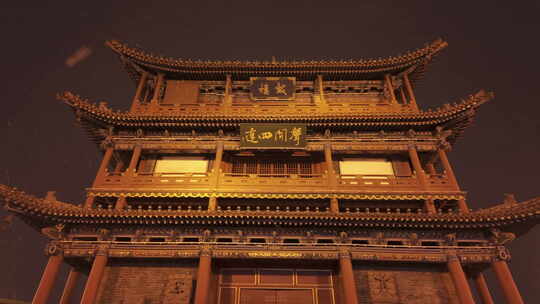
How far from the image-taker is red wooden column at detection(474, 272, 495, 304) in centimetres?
1024

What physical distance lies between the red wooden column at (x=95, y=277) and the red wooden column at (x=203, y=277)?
312 centimetres

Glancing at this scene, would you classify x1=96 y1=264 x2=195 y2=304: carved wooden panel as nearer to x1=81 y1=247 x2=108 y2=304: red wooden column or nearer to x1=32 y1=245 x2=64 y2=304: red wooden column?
x1=81 y1=247 x2=108 y2=304: red wooden column

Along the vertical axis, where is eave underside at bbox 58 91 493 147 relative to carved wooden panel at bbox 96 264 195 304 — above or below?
above

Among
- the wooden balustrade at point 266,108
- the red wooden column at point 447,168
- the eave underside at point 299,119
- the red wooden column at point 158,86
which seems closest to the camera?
the red wooden column at point 447,168

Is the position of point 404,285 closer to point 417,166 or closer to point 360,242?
point 360,242

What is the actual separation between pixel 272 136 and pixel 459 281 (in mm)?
8597

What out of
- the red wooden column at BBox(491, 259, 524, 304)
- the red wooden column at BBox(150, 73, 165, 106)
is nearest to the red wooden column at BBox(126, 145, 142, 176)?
the red wooden column at BBox(150, 73, 165, 106)

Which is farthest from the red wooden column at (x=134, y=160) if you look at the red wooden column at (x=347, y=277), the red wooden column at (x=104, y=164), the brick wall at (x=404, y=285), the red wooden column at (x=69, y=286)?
the brick wall at (x=404, y=285)

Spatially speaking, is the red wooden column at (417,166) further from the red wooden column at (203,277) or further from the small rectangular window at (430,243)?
the red wooden column at (203,277)

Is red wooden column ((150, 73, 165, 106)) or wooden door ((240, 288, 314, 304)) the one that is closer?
wooden door ((240, 288, 314, 304))

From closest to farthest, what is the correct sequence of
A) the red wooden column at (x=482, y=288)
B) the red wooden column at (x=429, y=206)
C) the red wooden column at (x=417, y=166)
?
the red wooden column at (x=482, y=288) < the red wooden column at (x=429, y=206) < the red wooden column at (x=417, y=166)

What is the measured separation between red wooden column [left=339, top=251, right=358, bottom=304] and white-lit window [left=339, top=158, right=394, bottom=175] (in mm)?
4794

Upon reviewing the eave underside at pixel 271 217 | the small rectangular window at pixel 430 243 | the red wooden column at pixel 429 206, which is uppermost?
the red wooden column at pixel 429 206

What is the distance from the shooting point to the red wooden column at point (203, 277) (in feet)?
28.3
